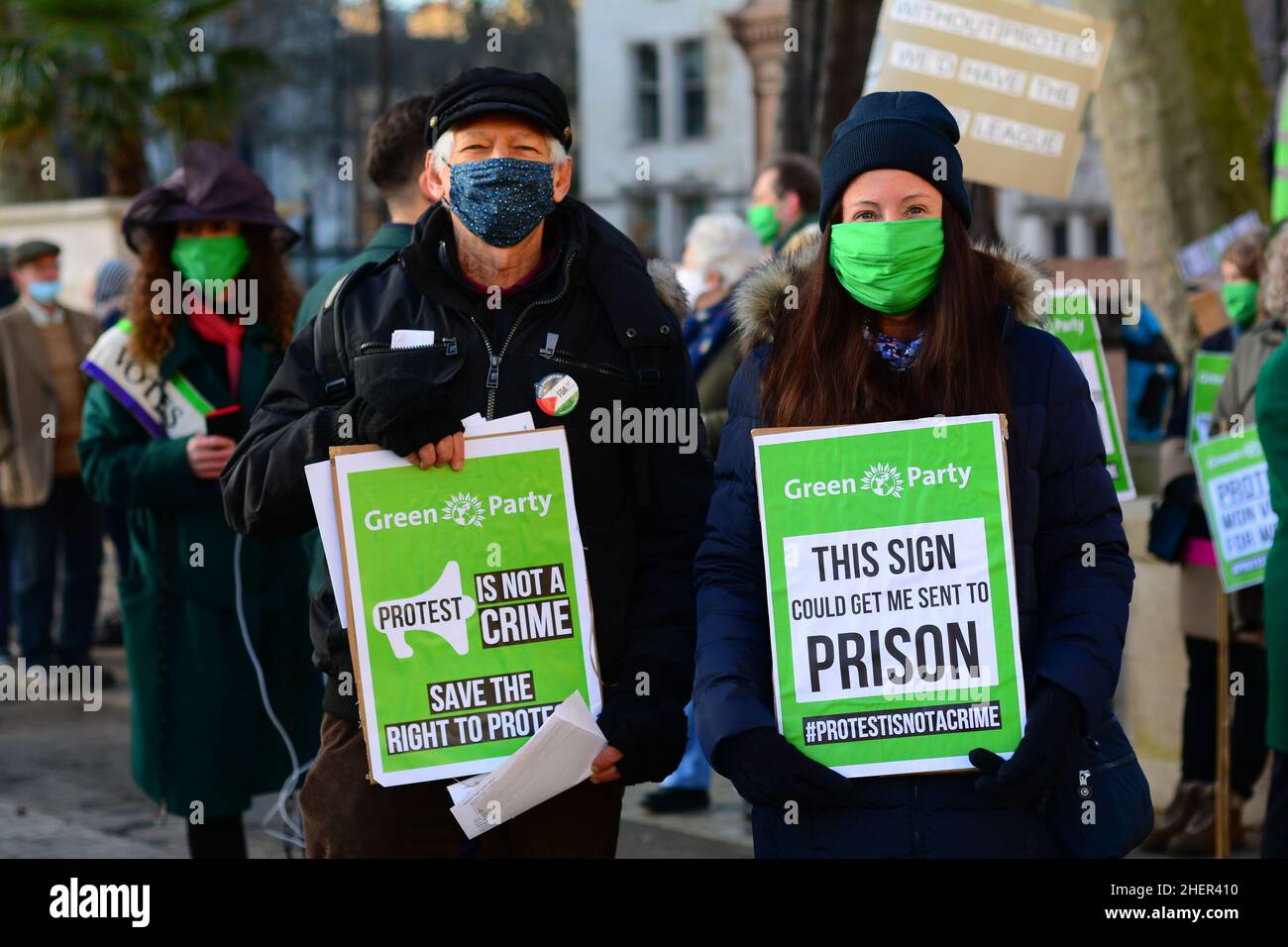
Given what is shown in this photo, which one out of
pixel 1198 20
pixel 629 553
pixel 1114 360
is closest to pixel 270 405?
pixel 629 553

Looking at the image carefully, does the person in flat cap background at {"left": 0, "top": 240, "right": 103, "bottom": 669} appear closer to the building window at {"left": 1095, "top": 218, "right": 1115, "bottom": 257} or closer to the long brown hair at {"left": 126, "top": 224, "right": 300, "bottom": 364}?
the long brown hair at {"left": 126, "top": 224, "right": 300, "bottom": 364}

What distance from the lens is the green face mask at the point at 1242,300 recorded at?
6.84m

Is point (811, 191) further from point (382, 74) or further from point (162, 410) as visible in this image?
point (382, 74)

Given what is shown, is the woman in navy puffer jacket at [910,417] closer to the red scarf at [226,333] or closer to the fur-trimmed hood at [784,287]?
the fur-trimmed hood at [784,287]

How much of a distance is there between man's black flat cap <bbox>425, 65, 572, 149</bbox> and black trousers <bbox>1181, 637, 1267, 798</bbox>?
12.3 ft

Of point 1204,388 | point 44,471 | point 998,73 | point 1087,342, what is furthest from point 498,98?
point 44,471

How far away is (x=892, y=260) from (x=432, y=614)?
1.03m

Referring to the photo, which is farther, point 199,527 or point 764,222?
point 764,222

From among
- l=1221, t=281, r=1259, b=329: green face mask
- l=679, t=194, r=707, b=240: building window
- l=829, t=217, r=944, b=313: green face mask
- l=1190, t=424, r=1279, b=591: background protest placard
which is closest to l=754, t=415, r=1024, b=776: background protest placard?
l=829, t=217, r=944, b=313: green face mask

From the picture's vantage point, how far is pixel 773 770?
2.96 metres

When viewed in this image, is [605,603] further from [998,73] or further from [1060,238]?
[1060,238]

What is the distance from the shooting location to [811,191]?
791 cm

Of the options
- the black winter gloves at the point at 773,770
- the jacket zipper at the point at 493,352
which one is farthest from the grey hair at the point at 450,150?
the black winter gloves at the point at 773,770

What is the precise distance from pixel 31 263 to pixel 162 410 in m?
4.97
